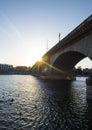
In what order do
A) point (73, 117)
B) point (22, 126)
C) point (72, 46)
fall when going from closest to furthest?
point (22, 126) → point (73, 117) → point (72, 46)

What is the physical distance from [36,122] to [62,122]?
8.54ft

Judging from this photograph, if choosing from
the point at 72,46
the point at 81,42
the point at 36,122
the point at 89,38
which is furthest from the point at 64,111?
the point at 72,46

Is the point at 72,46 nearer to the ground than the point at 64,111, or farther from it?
farther from it

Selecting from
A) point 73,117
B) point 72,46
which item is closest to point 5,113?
point 73,117

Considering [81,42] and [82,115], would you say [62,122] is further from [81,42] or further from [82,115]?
[81,42]

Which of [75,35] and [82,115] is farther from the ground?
[75,35]

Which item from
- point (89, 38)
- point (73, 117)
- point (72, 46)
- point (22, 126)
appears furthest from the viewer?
point (72, 46)

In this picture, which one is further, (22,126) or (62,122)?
(62,122)

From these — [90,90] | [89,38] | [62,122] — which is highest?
[89,38]

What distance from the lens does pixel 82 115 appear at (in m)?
19.4

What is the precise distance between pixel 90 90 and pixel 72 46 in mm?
16619

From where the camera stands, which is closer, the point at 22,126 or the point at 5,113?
the point at 22,126

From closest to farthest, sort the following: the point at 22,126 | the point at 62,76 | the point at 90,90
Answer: the point at 22,126
the point at 90,90
the point at 62,76

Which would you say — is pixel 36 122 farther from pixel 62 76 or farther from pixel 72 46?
pixel 62 76
